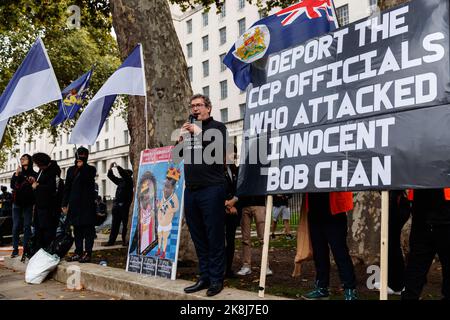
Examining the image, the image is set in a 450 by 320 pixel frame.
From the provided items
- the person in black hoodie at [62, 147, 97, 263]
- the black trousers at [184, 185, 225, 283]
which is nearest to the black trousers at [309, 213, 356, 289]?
the black trousers at [184, 185, 225, 283]

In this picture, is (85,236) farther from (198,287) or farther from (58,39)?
(58,39)

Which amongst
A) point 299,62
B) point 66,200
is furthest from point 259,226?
point 66,200

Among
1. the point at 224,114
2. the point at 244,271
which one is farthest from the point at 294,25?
the point at 224,114

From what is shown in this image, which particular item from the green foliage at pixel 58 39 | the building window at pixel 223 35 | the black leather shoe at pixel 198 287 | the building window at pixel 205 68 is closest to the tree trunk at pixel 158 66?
the black leather shoe at pixel 198 287

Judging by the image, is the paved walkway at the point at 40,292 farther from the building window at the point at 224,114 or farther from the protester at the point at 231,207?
the building window at the point at 224,114

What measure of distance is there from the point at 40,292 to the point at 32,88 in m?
3.27

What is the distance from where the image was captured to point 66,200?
7.19 metres

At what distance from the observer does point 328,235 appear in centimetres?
417

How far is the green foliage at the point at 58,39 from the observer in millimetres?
13742

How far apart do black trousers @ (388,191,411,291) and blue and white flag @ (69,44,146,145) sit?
11.5 ft

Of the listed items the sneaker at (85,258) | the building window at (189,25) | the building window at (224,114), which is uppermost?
the building window at (189,25)

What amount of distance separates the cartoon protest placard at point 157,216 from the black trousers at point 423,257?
2.56 m

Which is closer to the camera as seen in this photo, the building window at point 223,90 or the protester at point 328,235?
the protester at point 328,235
